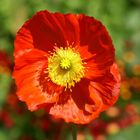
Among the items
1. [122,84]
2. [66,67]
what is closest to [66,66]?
[66,67]

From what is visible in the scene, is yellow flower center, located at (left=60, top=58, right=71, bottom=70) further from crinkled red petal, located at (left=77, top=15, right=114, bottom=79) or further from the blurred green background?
the blurred green background

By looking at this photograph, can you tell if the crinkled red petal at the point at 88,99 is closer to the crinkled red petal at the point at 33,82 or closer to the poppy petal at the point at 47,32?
the crinkled red petal at the point at 33,82

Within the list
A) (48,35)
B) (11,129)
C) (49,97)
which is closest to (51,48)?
(48,35)

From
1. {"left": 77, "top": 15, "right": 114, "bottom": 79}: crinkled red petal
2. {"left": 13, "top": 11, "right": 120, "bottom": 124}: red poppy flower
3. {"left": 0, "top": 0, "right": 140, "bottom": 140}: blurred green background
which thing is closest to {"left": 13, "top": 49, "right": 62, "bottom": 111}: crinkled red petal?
{"left": 13, "top": 11, "right": 120, "bottom": 124}: red poppy flower

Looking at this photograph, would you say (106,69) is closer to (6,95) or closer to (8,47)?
(6,95)

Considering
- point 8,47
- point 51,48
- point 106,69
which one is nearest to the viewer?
point 106,69

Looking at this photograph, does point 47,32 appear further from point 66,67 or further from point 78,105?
point 78,105
